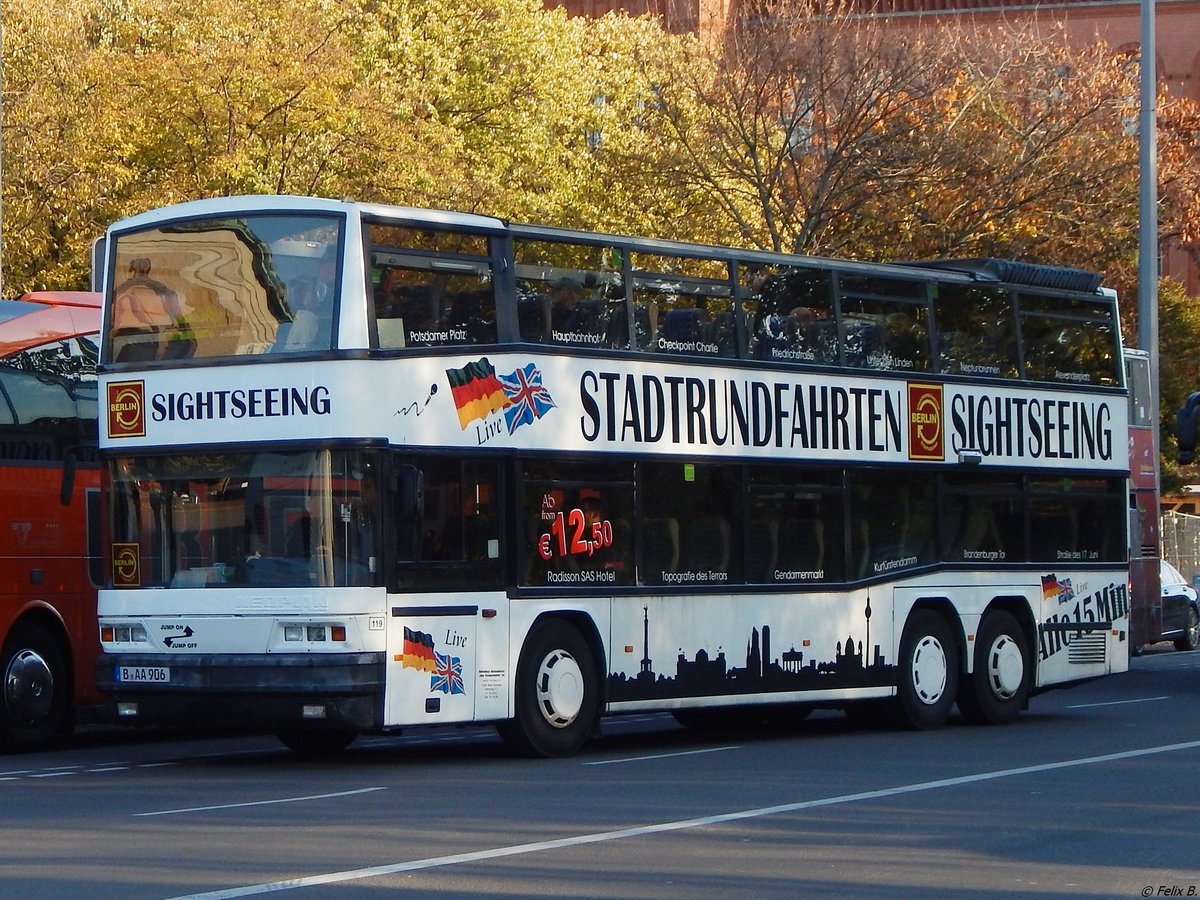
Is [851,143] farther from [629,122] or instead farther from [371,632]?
[371,632]

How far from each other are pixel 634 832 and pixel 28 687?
26.3 feet

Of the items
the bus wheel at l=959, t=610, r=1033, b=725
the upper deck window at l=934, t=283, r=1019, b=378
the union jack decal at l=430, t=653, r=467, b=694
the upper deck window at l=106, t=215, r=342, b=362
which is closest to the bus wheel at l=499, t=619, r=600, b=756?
the union jack decal at l=430, t=653, r=467, b=694

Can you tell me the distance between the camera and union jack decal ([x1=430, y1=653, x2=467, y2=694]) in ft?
46.0

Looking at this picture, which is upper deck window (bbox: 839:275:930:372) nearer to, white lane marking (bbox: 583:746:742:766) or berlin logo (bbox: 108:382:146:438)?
white lane marking (bbox: 583:746:742:766)

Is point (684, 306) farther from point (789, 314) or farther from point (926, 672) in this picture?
point (926, 672)

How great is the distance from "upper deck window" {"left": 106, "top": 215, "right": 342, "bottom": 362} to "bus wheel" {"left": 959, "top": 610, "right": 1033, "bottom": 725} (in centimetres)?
781

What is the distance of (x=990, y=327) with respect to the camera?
62.8 ft

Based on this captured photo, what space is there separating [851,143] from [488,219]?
63.3 feet

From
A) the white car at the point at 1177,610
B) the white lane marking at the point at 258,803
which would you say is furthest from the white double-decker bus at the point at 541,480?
the white car at the point at 1177,610

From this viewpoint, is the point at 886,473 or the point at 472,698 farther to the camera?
the point at 886,473

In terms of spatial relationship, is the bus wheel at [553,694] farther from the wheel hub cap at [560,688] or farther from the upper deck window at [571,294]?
the upper deck window at [571,294]

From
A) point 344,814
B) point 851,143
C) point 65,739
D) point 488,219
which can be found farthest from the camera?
point 851,143

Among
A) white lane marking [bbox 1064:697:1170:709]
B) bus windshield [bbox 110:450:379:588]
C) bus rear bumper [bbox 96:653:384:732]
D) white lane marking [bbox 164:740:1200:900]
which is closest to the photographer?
white lane marking [bbox 164:740:1200:900]

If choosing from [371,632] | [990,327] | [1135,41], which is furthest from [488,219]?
[1135,41]
